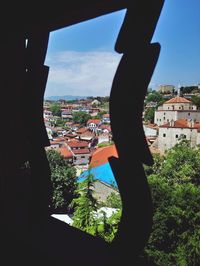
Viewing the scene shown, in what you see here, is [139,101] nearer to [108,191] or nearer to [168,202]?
[168,202]

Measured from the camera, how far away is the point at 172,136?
33.1 m

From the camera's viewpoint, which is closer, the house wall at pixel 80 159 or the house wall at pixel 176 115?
the house wall at pixel 176 115

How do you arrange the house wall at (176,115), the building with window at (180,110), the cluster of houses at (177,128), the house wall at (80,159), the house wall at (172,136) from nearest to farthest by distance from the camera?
the house wall at (172,136)
the cluster of houses at (177,128)
the house wall at (176,115)
the building with window at (180,110)
the house wall at (80,159)

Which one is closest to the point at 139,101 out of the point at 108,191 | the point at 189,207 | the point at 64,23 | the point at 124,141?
the point at 124,141

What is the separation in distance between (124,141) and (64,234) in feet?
1.35

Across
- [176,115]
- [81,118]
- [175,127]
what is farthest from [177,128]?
[81,118]

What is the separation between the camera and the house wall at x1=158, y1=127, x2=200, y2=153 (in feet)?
105

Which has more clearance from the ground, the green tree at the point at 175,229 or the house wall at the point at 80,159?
the green tree at the point at 175,229

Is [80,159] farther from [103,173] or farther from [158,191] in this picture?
[158,191]

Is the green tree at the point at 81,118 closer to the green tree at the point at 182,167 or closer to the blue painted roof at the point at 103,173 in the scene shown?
the blue painted roof at the point at 103,173

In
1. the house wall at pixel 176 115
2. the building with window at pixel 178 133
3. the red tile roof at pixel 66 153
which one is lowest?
the red tile roof at pixel 66 153

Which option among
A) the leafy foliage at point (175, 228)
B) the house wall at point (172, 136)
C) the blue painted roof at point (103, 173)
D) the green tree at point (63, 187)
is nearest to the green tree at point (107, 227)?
the leafy foliage at point (175, 228)

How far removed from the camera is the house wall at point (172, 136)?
3192 cm

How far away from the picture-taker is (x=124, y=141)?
822 millimetres
